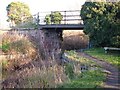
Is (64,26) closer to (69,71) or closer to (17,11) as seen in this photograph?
(69,71)

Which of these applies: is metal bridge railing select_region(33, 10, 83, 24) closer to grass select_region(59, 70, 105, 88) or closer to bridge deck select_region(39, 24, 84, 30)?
bridge deck select_region(39, 24, 84, 30)

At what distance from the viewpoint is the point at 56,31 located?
24750mm

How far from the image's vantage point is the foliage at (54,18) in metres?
25.7

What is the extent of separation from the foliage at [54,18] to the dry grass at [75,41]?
1559 millimetres

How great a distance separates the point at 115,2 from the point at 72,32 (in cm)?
950

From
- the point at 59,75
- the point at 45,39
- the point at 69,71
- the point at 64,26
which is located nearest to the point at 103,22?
the point at 45,39

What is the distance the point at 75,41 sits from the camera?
24969 mm

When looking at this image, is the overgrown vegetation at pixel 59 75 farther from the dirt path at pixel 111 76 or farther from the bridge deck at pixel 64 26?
the bridge deck at pixel 64 26

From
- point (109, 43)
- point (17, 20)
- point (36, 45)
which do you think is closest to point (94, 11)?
point (109, 43)

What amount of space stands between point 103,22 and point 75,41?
24.1 feet

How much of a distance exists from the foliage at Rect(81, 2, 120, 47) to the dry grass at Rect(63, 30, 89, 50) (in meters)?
4.84

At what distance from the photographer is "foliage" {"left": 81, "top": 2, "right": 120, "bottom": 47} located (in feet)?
56.6

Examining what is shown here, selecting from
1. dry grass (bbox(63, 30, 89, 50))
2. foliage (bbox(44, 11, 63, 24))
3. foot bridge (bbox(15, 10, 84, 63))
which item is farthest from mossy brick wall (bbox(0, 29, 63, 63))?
foliage (bbox(44, 11, 63, 24))

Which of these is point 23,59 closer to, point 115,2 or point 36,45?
point 36,45
